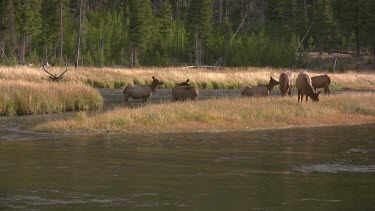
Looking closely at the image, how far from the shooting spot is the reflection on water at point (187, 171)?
1293 centimetres

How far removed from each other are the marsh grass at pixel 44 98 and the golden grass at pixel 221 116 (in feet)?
18.7

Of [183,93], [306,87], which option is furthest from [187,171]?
[183,93]

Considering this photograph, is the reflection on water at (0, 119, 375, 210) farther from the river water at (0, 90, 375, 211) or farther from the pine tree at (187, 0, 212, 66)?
the pine tree at (187, 0, 212, 66)

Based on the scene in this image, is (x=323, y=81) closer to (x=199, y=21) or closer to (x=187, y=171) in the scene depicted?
(x=187, y=171)

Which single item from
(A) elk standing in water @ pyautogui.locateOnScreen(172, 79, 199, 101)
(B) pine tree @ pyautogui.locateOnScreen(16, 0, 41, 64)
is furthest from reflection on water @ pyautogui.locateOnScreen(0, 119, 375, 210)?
(B) pine tree @ pyautogui.locateOnScreen(16, 0, 41, 64)

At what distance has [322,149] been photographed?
→ 69.3 feet

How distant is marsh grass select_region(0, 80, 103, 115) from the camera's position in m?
32.0

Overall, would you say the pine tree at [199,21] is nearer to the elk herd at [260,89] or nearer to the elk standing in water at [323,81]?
the elk standing in water at [323,81]

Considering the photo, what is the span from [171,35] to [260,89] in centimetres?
6009

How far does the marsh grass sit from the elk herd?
3145 mm

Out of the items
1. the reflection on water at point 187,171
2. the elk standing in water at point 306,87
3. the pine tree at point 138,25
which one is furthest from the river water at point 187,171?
the pine tree at point 138,25

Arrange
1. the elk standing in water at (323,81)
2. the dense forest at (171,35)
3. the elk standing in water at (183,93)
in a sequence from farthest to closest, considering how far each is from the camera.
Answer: the dense forest at (171,35)
the elk standing in water at (323,81)
the elk standing in water at (183,93)

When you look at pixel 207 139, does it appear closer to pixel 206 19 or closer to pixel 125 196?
pixel 125 196

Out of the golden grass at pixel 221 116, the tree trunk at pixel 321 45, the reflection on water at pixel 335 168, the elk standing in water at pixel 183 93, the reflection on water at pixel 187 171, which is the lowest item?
the reflection on water at pixel 335 168
